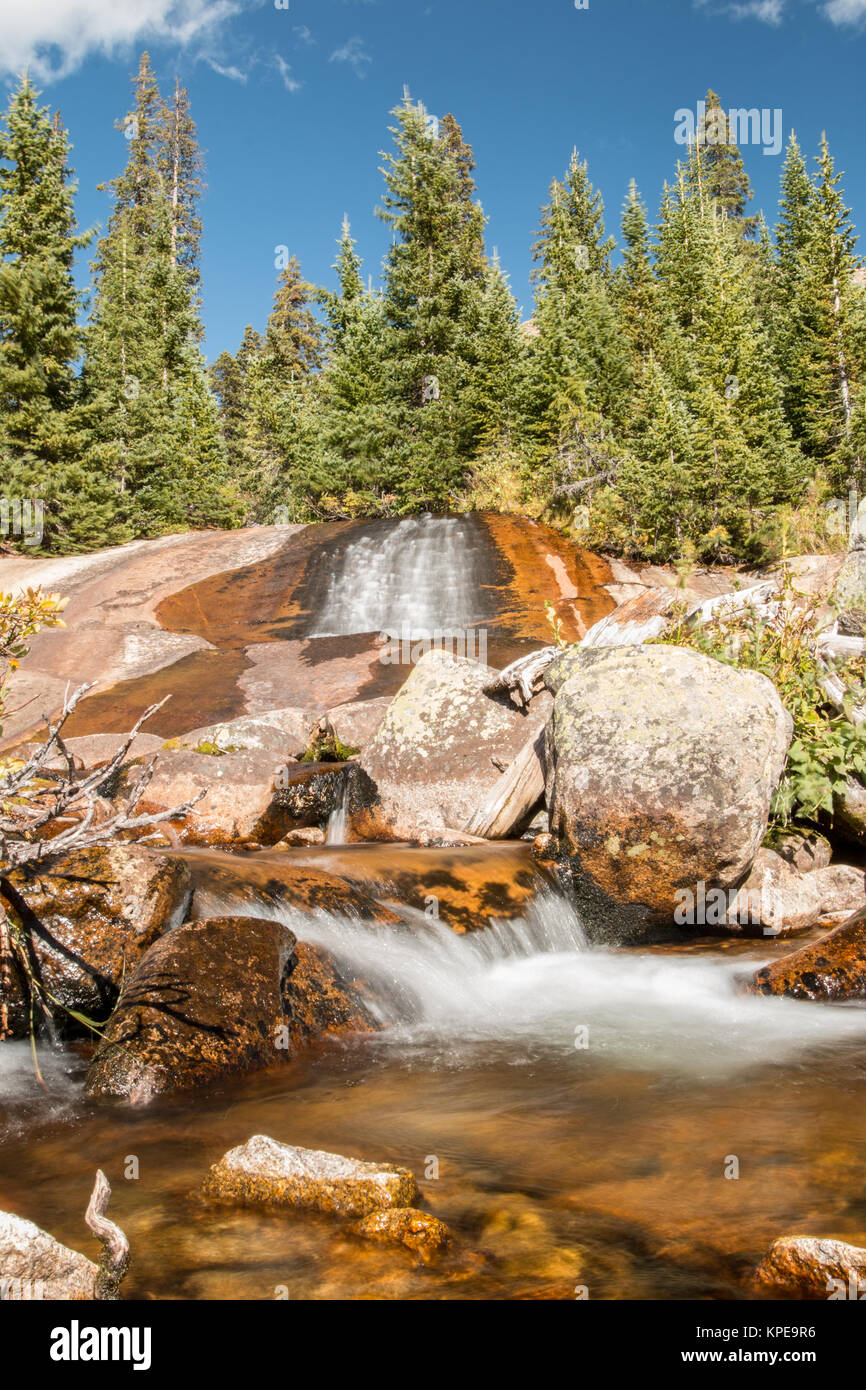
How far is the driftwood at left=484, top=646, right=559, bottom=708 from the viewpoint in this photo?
10.1m

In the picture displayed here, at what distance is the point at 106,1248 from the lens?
2.85 metres

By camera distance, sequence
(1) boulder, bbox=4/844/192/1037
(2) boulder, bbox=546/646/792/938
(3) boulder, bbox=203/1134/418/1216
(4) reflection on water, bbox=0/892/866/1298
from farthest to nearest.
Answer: (2) boulder, bbox=546/646/792/938 → (1) boulder, bbox=4/844/192/1037 → (3) boulder, bbox=203/1134/418/1216 → (4) reflection on water, bbox=0/892/866/1298

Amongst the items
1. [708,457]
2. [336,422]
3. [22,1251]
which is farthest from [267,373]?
[22,1251]

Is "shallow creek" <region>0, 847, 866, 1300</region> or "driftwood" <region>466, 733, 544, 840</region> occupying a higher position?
"driftwood" <region>466, 733, 544, 840</region>

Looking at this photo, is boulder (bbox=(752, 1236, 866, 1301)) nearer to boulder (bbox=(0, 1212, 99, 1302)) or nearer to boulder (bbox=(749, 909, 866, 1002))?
boulder (bbox=(0, 1212, 99, 1302))

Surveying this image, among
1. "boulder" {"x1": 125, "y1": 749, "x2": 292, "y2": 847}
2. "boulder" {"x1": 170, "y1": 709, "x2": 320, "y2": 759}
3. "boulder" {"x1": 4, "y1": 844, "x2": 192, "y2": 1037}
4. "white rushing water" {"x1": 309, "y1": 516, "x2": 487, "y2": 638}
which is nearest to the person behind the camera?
A: "boulder" {"x1": 4, "y1": 844, "x2": 192, "y2": 1037}

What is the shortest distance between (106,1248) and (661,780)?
5112 mm

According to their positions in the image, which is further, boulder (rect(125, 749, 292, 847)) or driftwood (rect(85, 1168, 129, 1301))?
boulder (rect(125, 749, 292, 847))

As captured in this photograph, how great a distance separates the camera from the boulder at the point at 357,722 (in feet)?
37.6

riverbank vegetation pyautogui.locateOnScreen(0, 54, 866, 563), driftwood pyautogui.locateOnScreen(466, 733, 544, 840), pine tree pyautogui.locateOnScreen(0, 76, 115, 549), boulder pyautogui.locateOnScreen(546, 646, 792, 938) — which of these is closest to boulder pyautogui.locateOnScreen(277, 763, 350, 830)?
driftwood pyautogui.locateOnScreen(466, 733, 544, 840)

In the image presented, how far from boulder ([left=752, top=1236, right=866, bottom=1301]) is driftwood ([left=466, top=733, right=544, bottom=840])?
600 cm

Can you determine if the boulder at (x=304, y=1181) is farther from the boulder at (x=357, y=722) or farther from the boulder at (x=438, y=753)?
the boulder at (x=357, y=722)

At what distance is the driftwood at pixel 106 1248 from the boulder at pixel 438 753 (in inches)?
253

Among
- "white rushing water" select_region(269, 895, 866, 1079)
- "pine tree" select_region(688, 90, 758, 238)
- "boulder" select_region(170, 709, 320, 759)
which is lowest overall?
"white rushing water" select_region(269, 895, 866, 1079)
